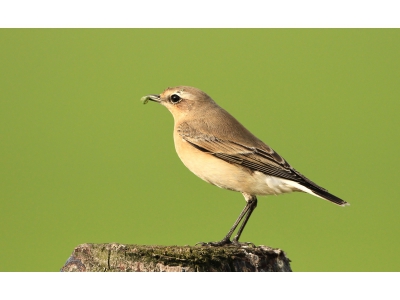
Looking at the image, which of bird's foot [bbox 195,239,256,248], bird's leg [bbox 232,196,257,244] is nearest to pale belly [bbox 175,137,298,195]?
bird's leg [bbox 232,196,257,244]

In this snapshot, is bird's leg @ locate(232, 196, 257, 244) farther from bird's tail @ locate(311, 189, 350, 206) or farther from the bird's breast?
bird's tail @ locate(311, 189, 350, 206)

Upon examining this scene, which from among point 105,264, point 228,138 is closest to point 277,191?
point 228,138

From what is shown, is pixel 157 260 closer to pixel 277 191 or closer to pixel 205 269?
pixel 205 269

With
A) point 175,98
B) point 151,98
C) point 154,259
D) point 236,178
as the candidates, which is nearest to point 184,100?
point 175,98

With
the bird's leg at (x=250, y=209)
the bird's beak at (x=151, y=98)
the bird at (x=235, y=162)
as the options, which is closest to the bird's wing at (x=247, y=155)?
the bird at (x=235, y=162)

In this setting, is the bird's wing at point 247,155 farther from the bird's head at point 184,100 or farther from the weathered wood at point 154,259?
the weathered wood at point 154,259

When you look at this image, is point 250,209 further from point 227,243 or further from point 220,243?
point 220,243
